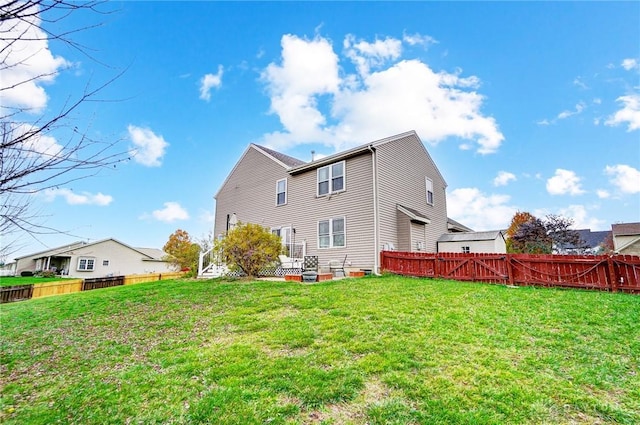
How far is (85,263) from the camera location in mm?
33500

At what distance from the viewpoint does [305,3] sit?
1154 cm

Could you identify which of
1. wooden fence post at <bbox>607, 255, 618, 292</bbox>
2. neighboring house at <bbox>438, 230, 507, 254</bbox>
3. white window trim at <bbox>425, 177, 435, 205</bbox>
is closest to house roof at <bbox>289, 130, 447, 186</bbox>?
white window trim at <bbox>425, 177, 435, 205</bbox>

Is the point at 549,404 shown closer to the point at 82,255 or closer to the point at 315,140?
the point at 315,140

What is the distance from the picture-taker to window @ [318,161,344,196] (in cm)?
1477

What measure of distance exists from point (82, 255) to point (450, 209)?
36.8 metres

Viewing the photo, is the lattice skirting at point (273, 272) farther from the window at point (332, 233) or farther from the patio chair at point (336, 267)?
the window at point (332, 233)

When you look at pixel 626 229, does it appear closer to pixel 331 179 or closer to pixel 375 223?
pixel 375 223

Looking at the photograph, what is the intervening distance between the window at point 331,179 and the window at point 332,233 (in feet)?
4.86

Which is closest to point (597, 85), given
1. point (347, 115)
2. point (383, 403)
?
point (347, 115)

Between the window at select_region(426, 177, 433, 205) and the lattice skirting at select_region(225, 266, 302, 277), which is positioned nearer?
the lattice skirting at select_region(225, 266, 302, 277)

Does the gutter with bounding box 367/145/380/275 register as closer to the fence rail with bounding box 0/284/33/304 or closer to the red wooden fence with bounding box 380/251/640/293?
the red wooden fence with bounding box 380/251/640/293

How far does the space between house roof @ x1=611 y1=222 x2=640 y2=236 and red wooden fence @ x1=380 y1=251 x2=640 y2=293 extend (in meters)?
25.8

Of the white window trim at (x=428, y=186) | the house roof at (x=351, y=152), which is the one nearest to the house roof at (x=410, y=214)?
the white window trim at (x=428, y=186)

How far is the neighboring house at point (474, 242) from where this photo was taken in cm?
1522
